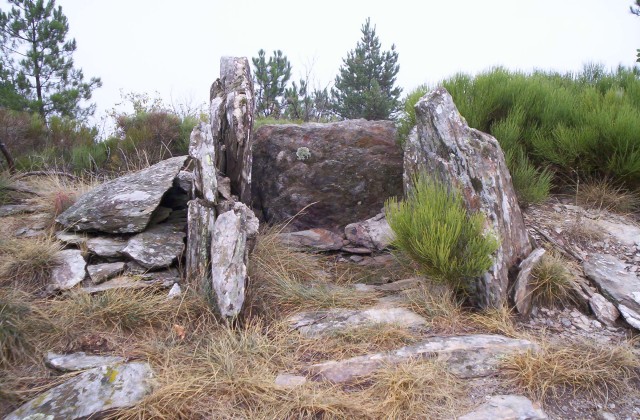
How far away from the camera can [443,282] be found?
3289 millimetres

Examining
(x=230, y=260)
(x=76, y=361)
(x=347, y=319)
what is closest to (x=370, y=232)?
(x=347, y=319)

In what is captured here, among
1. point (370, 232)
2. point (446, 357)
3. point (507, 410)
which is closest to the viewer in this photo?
point (507, 410)

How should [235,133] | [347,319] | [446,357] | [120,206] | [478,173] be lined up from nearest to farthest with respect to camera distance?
1. [446,357]
2. [347,319]
3. [478,173]
4. [120,206]
5. [235,133]

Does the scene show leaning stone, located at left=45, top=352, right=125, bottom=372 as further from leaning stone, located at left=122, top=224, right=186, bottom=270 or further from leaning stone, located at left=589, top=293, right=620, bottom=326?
leaning stone, located at left=589, top=293, right=620, bottom=326

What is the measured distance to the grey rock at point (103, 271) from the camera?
3424 mm

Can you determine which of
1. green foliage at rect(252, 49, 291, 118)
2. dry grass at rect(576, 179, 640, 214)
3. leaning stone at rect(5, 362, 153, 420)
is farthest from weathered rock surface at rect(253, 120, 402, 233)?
green foliage at rect(252, 49, 291, 118)

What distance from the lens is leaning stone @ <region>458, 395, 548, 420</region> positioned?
228 cm

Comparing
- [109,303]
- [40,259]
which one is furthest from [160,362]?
[40,259]

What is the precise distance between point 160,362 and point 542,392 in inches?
78.8

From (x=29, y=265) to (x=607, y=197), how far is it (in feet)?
15.4

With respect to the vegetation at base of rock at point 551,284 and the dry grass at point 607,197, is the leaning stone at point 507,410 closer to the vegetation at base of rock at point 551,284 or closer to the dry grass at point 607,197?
the vegetation at base of rock at point 551,284

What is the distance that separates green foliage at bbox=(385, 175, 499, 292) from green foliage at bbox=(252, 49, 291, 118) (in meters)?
7.65

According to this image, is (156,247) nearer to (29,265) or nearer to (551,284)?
(29,265)

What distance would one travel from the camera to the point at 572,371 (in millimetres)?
Result: 2562
